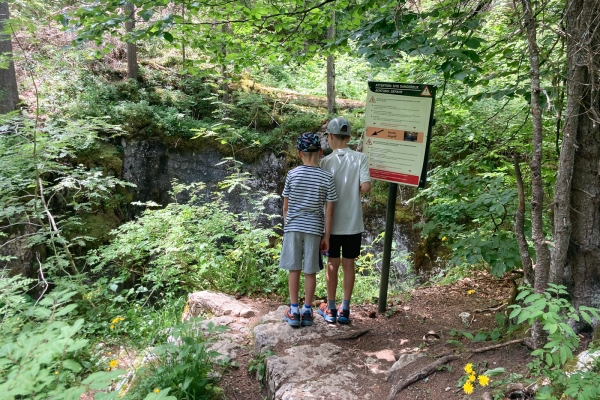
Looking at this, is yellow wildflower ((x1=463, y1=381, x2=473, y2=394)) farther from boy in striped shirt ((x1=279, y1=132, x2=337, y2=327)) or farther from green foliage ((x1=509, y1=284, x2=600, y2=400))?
boy in striped shirt ((x1=279, y1=132, x2=337, y2=327))

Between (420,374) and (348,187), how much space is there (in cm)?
162

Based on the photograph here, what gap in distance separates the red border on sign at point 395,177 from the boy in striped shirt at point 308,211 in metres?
0.57

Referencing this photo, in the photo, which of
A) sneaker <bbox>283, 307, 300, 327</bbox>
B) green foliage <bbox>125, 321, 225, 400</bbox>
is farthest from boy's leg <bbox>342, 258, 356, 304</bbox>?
green foliage <bbox>125, 321, 225, 400</bbox>

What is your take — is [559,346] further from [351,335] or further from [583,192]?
[351,335]

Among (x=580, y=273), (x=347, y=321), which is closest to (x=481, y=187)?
(x=580, y=273)

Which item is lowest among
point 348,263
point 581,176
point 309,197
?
point 348,263

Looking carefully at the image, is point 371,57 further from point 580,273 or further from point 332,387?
point 332,387

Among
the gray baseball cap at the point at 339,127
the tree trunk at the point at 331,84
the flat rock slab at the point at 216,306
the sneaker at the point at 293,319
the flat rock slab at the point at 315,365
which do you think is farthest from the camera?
the tree trunk at the point at 331,84

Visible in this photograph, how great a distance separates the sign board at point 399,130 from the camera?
3381 mm

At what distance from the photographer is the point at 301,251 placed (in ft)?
11.3

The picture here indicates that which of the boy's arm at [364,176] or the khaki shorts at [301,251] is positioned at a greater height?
the boy's arm at [364,176]

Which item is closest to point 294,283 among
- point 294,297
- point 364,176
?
point 294,297

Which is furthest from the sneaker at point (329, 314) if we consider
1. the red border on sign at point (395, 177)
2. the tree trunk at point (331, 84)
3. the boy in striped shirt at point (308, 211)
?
the tree trunk at point (331, 84)

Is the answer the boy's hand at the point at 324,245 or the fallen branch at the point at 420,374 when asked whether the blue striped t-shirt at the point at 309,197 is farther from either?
the fallen branch at the point at 420,374
